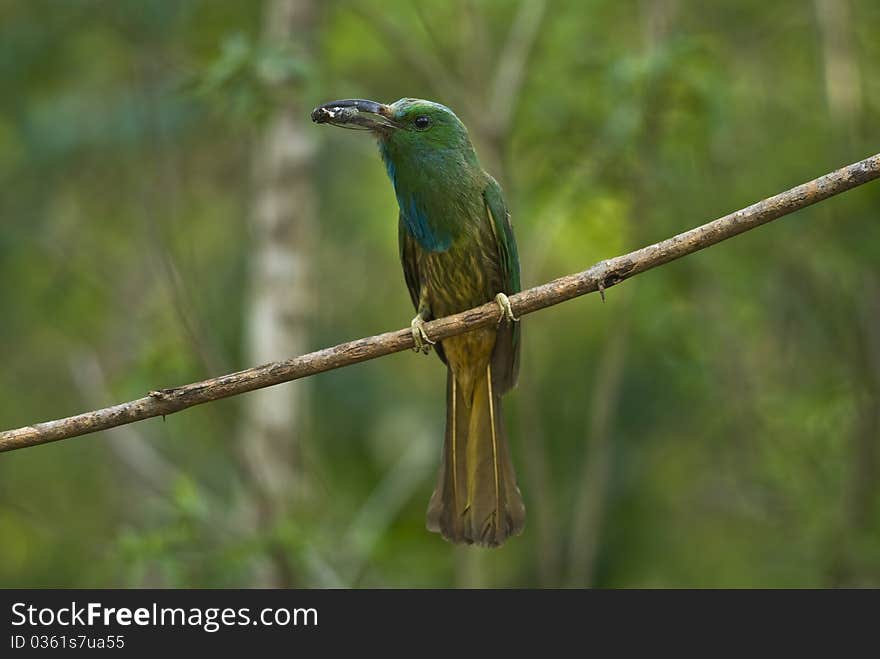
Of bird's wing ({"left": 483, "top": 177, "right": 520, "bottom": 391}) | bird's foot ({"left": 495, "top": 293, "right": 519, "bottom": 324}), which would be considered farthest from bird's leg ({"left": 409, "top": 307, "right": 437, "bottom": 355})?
bird's wing ({"left": 483, "top": 177, "right": 520, "bottom": 391})

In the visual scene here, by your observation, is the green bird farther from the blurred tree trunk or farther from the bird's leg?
the blurred tree trunk

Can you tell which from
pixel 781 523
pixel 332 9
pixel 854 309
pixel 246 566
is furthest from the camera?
pixel 332 9

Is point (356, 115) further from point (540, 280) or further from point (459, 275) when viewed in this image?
point (540, 280)

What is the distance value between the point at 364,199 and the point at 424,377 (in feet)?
5.35

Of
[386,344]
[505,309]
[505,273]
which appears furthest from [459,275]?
[386,344]

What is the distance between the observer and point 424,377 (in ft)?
28.9

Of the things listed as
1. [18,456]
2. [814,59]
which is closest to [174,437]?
[18,456]

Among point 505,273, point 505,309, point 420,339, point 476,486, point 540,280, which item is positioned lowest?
point 476,486

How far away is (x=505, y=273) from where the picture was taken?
3801 mm

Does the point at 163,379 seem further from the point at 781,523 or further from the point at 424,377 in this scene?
the point at 424,377

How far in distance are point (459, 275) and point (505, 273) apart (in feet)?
0.49

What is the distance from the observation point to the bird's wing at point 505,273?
3768 millimetres

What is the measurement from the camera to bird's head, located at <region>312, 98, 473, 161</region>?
3.48 metres

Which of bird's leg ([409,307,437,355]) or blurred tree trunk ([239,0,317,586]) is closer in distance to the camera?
bird's leg ([409,307,437,355])
